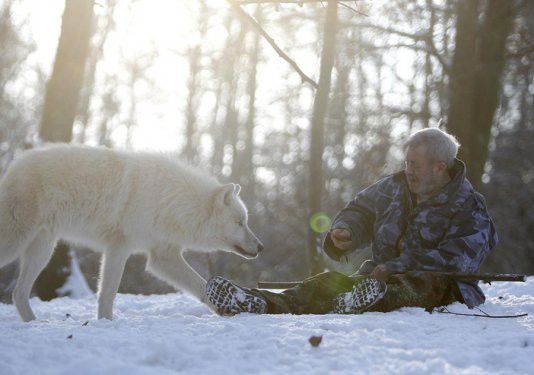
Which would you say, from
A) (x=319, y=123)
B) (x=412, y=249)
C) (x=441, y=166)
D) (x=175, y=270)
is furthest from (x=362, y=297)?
(x=319, y=123)

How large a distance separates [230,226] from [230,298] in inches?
79.3

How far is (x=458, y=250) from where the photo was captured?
14.4 feet

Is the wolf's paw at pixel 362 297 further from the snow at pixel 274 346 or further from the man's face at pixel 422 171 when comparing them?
the man's face at pixel 422 171

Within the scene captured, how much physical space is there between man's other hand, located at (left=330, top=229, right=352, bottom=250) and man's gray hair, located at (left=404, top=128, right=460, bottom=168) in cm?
86

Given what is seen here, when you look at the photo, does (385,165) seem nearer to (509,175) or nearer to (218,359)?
(509,175)

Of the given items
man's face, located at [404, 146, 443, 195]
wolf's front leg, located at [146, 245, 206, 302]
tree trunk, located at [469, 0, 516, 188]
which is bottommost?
wolf's front leg, located at [146, 245, 206, 302]

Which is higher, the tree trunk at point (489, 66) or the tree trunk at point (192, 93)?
the tree trunk at point (192, 93)

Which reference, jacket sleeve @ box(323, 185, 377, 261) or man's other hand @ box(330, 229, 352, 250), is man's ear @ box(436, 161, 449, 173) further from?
man's other hand @ box(330, 229, 352, 250)

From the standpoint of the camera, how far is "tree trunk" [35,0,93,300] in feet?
25.9

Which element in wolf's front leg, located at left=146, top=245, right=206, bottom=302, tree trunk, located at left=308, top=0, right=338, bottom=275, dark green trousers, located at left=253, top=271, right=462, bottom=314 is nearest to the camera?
dark green trousers, located at left=253, top=271, right=462, bottom=314

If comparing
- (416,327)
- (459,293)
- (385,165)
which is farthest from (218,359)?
(385,165)

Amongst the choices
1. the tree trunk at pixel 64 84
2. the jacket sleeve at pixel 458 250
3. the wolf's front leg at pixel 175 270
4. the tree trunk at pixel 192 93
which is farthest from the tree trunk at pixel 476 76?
the tree trunk at pixel 192 93

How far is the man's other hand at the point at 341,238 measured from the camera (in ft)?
16.0

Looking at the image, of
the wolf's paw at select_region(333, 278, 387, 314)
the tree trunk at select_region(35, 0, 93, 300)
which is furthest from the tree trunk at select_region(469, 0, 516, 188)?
the wolf's paw at select_region(333, 278, 387, 314)
